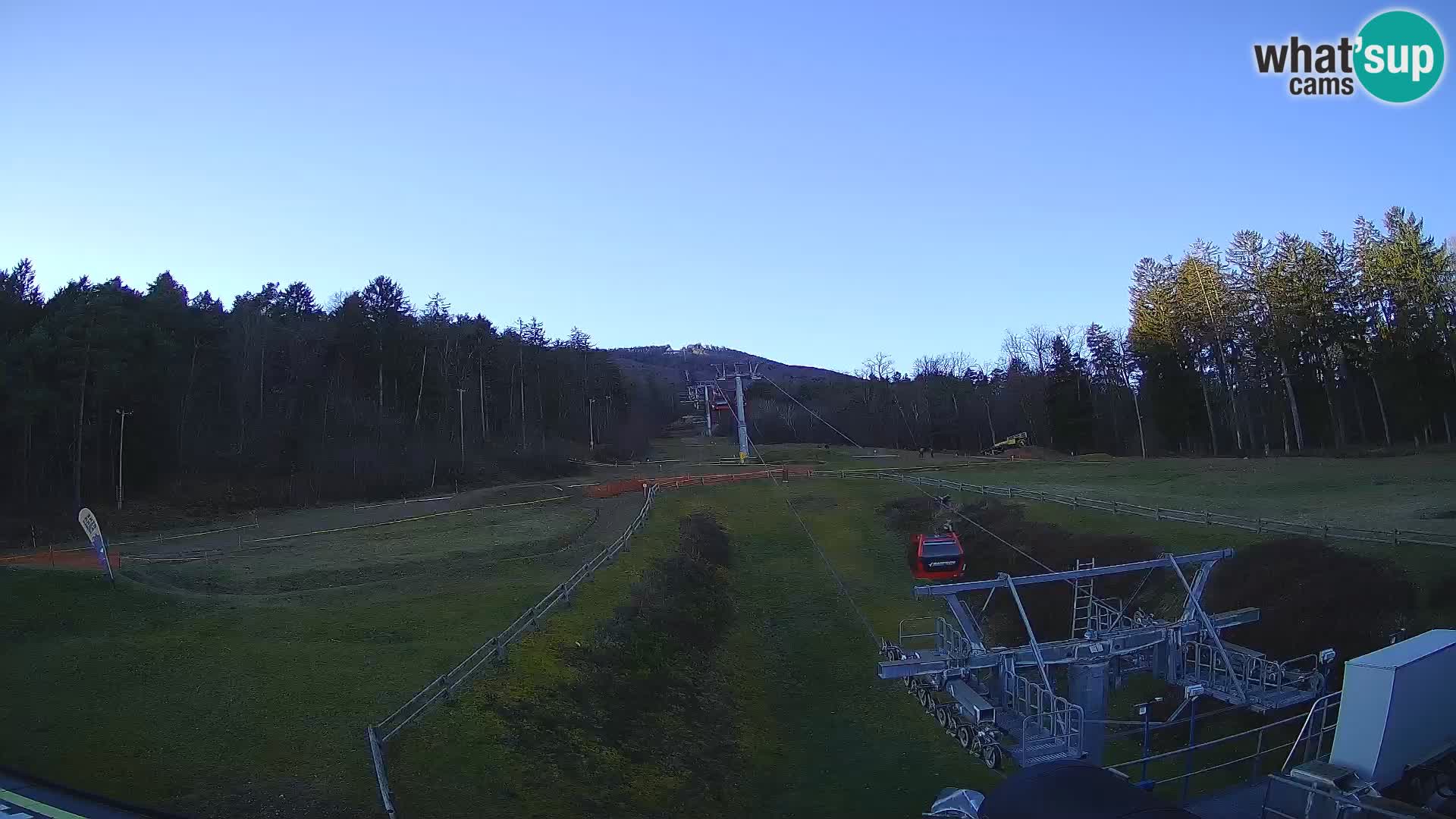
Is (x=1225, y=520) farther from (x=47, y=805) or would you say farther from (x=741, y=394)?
(x=741, y=394)

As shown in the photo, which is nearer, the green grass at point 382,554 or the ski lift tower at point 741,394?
the green grass at point 382,554

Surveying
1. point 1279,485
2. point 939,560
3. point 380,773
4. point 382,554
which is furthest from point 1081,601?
point 382,554

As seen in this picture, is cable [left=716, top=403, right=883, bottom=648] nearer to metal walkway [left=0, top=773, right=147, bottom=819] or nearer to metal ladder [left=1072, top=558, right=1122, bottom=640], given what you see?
metal ladder [left=1072, top=558, right=1122, bottom=640]

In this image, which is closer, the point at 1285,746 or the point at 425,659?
the point at 1285,746

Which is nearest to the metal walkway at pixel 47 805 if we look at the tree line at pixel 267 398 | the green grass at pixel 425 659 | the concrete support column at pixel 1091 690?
the green grass at pixel 425 659

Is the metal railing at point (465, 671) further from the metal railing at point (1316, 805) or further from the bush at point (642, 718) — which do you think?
→ the metal railing at point (1316, 805)

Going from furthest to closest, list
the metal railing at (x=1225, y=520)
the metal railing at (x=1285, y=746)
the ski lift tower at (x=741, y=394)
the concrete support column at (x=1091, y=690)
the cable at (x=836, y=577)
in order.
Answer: the ski lift tower at (x=741, y=394), the cable at (x=836, y=577), the metal railing at (x=1225, y=520), the concrete support column at (x=1091, y=690), the metal railing at (x=1285, y=746)
